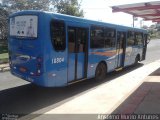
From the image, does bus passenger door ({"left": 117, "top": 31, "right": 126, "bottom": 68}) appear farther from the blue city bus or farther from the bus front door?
A: the bus front door

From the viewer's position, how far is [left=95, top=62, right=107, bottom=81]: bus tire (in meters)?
11.7

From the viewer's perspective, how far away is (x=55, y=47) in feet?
27.8

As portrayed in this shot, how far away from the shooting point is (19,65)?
29.7 ft

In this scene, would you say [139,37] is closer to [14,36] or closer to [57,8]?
[14,36]

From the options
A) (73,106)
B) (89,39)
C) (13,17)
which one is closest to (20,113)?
(73,106)

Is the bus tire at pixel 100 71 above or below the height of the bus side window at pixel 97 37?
below

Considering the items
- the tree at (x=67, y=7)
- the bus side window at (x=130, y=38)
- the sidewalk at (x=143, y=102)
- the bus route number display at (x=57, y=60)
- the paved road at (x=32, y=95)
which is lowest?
the paved road at (x=32, y=95)

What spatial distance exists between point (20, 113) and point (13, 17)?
12.8ft

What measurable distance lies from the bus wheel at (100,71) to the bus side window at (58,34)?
329cm

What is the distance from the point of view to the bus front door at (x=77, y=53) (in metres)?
9.29

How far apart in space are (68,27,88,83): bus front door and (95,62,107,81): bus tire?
1356mm

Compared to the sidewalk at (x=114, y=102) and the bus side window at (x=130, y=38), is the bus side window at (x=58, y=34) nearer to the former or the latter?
the sidewalk at (x=114, y=102)

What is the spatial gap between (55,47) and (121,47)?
649 centimetres

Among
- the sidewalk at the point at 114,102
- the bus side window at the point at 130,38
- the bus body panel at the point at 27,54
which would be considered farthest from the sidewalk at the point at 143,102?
the bus side window at the point at 130,38
